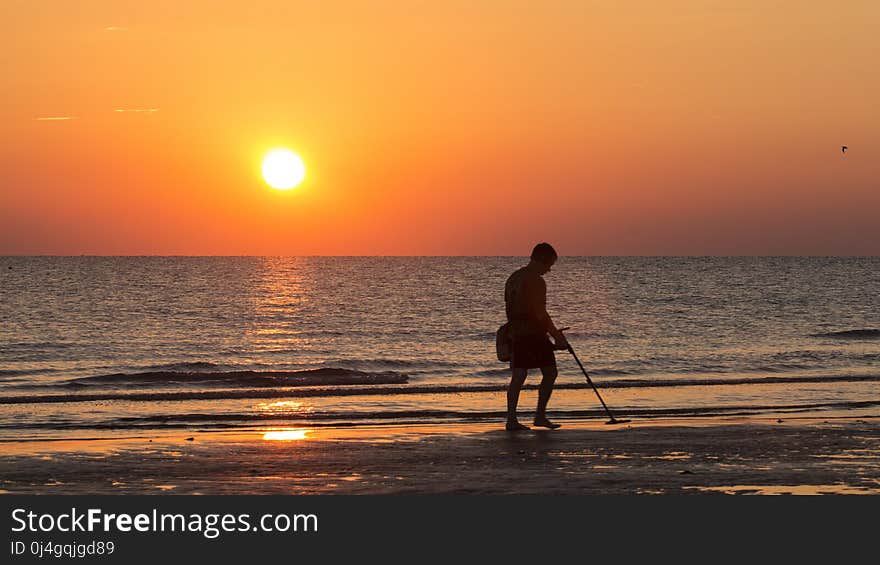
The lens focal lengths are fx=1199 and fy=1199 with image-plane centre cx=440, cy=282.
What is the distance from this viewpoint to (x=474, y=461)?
36.6 feet

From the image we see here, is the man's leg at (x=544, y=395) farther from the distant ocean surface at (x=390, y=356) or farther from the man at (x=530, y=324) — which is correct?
the distant ocean surface at (x=390, y=356)

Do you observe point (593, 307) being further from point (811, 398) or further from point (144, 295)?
point (811, 398)

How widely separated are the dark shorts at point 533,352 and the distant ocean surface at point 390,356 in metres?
2.78

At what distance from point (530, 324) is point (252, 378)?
1784 cm

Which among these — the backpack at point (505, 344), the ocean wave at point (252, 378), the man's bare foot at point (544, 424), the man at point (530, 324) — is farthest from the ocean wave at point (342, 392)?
the man at point (530, 324)

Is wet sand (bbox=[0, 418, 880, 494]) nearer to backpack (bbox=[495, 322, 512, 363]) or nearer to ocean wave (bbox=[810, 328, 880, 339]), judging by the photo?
backpack (bbox=[495, 322, 512, 363])

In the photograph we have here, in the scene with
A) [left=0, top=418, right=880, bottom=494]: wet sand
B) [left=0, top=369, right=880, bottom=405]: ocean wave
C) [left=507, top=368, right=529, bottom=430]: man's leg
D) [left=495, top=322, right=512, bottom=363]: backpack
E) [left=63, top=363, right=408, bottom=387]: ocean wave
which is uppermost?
[left=63, top=363, right=408, bottom=387]: ocean wave

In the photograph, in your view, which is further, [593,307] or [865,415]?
[593,307]

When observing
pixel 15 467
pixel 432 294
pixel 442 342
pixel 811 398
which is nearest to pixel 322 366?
pixel 442 342

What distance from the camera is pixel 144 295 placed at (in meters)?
86.2

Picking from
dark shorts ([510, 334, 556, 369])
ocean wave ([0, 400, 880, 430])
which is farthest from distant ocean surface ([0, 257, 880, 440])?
dark shorts ([510, 334, 556, 369])

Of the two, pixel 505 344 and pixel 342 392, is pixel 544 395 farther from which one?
pixel 342 392

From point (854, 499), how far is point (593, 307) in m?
63.8

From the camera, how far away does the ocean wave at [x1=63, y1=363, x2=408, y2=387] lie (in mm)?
28656
